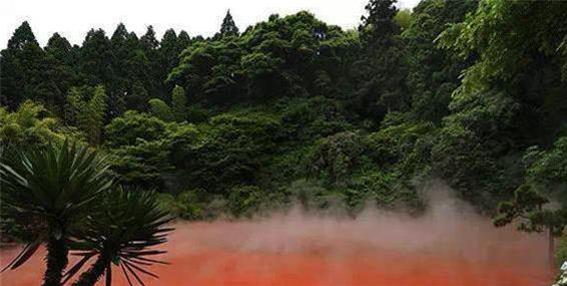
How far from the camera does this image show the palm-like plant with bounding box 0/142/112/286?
11.7ft

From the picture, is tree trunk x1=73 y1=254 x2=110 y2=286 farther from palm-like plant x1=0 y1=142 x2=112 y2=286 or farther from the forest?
the forest

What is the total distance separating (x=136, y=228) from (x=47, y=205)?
2.43 feet

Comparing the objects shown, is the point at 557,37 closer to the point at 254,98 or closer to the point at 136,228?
the point at 136,228

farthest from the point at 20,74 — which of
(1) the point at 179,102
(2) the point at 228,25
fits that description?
(2) the point at 228,25

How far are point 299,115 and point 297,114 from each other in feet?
0.20

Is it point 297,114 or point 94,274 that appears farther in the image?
point 297,114

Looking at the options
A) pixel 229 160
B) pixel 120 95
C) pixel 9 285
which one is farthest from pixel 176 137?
pixel 9 285

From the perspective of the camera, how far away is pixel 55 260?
143 inches

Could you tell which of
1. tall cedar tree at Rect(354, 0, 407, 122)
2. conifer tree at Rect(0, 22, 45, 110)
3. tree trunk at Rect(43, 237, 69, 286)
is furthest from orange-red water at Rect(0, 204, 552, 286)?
conifer tree at Rect(0, 22, 45, 110)

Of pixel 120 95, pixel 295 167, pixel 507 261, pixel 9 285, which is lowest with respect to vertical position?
pixel 9 285

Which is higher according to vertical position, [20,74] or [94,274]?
[20,74]

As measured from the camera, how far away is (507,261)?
10.0m

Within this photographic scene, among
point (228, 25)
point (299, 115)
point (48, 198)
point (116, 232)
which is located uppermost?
point (228, 25)

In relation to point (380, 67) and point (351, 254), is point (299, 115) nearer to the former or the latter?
point (380, 67)
